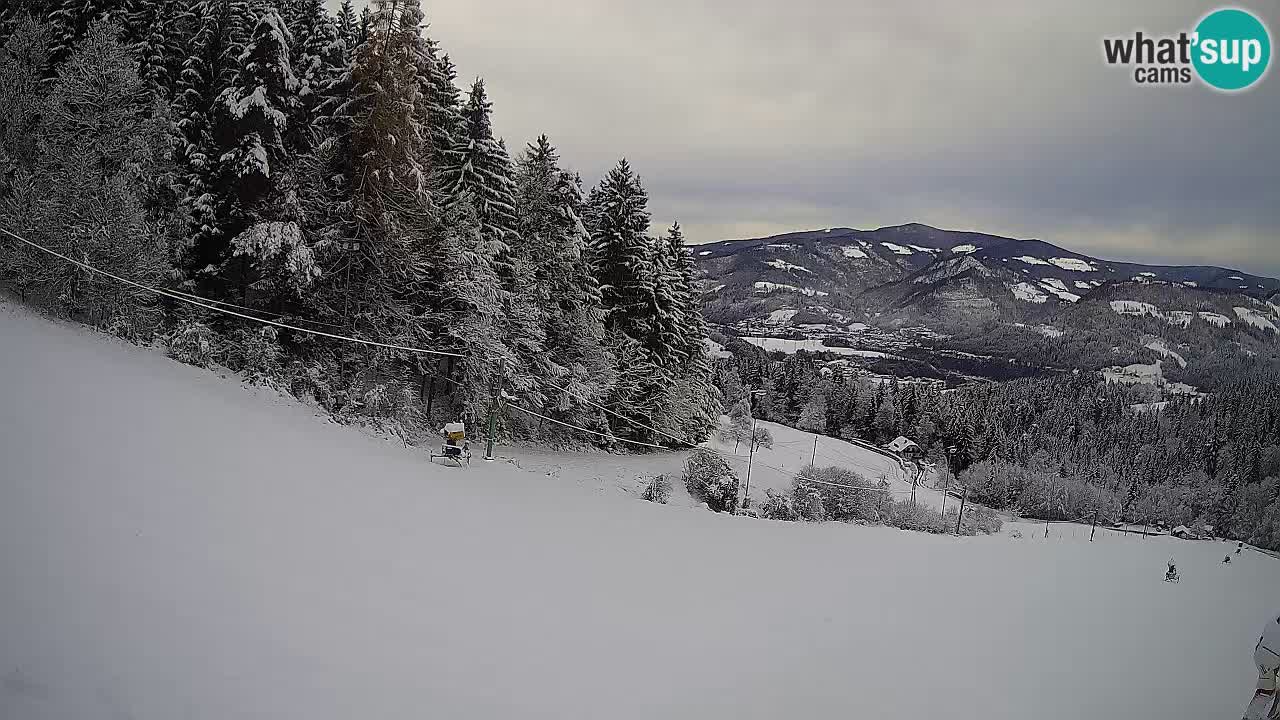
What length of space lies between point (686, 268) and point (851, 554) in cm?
2134

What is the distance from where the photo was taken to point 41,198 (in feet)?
45.2

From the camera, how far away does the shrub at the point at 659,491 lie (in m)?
16.9

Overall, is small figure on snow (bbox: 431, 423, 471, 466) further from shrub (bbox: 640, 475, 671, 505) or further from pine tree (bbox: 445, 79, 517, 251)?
pine tree (bbox: 445, 79, 517, 251)

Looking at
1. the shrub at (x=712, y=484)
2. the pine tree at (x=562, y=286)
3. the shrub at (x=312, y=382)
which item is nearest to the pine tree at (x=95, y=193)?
the shrub at (x=312, y=382)

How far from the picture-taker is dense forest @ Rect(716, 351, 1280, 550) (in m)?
19.0

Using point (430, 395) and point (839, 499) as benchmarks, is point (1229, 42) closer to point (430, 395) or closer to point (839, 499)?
point (839, 499)

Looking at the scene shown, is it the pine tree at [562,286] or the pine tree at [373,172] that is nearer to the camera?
the pine tree at [373,172]

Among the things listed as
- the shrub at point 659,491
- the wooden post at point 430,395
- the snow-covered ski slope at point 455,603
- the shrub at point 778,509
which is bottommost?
the shrub at point 778,509

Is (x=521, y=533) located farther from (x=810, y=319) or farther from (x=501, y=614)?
(x=810, y=319)

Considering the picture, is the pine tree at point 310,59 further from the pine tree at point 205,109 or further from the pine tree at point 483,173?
the pine tree at point 483,173

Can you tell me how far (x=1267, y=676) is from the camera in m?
3.94

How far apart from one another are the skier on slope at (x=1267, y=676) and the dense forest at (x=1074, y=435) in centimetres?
1394

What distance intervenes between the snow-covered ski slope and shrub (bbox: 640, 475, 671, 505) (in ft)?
22.2

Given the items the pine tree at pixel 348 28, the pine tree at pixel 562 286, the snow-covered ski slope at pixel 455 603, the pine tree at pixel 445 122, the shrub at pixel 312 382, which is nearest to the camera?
the snow-covered ski slope at pixel 455 603
